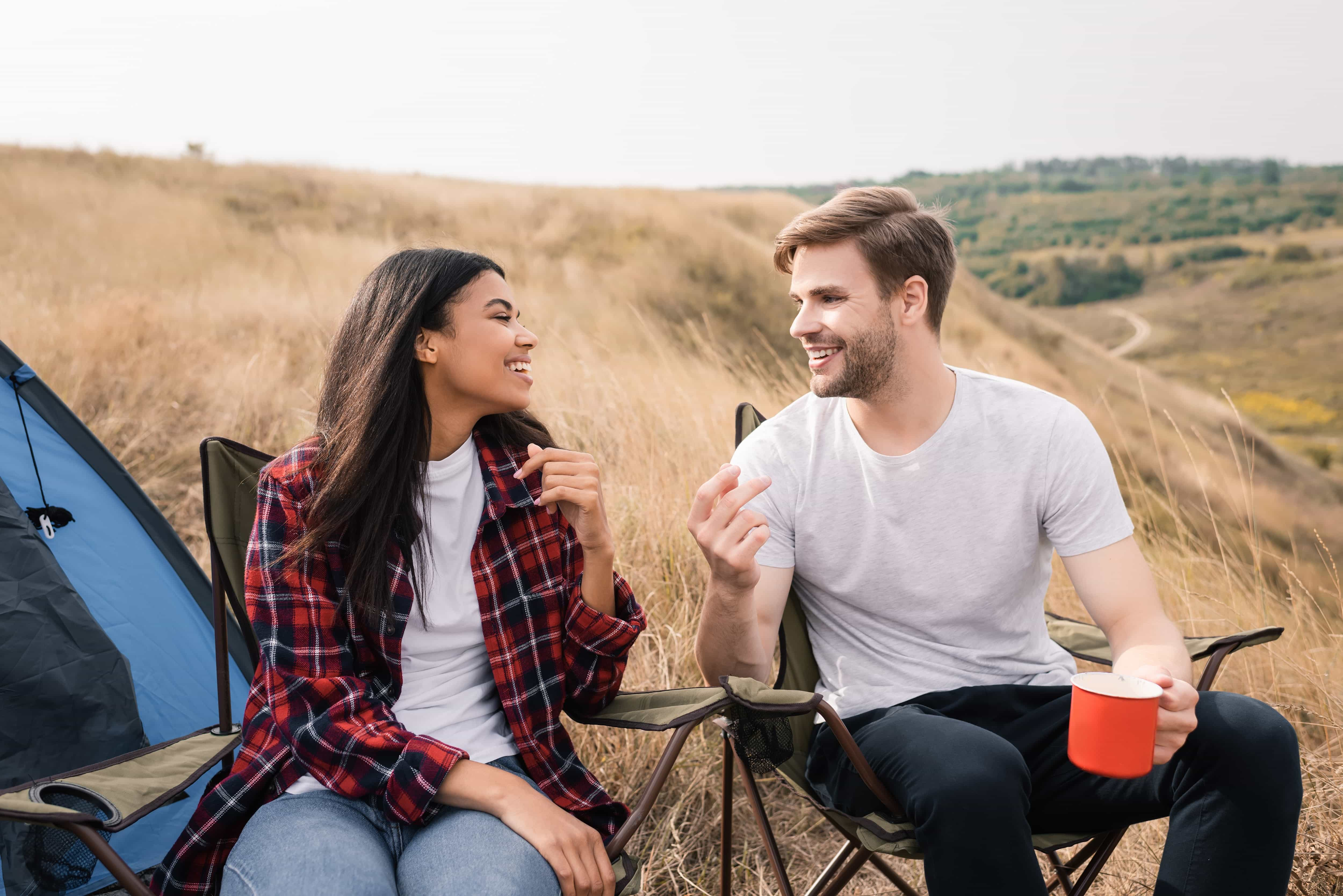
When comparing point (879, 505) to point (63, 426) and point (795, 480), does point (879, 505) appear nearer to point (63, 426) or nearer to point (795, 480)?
point (795, 480)

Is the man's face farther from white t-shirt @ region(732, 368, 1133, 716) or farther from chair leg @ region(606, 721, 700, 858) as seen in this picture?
chair leg @ region(606, 721, 700, 858)

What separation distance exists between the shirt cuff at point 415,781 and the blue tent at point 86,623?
104 centimetres

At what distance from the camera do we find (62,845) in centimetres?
135

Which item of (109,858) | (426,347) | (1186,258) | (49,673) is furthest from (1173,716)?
(1186,258)

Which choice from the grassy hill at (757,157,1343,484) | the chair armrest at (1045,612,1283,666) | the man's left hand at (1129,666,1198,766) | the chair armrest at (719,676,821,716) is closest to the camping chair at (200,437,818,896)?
the chair armrest at (719,676,821,716)

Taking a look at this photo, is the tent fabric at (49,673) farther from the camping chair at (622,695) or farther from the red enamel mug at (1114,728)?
the red enamel mug at (1114,728)

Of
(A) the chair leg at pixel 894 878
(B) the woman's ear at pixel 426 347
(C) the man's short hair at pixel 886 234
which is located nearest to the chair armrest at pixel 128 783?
(B) the woman's ear at pixel 426 347

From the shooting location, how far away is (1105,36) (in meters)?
22.6

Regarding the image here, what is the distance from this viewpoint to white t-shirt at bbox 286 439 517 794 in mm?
1477

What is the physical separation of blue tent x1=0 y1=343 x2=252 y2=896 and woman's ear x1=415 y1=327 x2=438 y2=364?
100 centimetres

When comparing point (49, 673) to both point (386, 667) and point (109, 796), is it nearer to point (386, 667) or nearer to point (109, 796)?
point (109, 796)

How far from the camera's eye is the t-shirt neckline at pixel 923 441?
5.45 feet

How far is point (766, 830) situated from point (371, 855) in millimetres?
674

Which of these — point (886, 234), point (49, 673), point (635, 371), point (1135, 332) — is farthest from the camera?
point (1135, 332)
